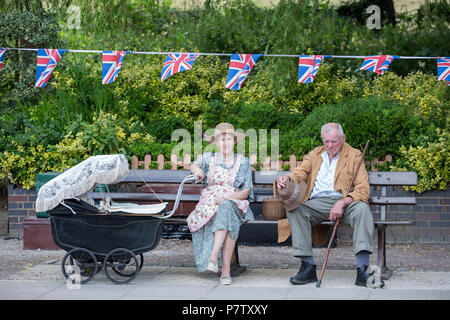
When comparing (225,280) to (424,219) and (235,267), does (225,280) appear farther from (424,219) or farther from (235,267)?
(424,219)

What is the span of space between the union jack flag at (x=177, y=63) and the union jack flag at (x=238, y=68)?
0.52 meters

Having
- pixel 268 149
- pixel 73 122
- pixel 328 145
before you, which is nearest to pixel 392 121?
pixel 268 149

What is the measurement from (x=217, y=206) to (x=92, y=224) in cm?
111

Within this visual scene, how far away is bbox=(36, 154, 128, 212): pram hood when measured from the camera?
584 cm

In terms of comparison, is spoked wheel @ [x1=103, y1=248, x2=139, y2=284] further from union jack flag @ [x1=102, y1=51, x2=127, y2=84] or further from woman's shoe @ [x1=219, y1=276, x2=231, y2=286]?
union jack flag @ [x1=102, y1=51, x2=127, y2=84]

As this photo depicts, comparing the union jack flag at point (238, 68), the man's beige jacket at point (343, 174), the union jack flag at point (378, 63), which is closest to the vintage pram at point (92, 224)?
the man's beige jacket at point (343, 174)

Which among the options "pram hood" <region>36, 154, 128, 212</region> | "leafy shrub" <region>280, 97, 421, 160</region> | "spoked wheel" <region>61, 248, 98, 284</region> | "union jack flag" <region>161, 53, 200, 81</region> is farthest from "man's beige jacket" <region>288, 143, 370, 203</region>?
"union jack flag" <region>161, 53, 200, 81</region>

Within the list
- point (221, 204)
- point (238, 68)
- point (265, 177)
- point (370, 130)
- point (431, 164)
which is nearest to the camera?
point (221, 204)

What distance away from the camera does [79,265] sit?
602 cm

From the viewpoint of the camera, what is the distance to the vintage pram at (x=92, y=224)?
589 centimetres

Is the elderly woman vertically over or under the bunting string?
under

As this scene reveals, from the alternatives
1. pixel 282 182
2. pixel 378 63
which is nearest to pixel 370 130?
pixel 378 63

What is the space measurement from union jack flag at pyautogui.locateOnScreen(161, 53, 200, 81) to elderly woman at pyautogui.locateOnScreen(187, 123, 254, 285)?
2.97m

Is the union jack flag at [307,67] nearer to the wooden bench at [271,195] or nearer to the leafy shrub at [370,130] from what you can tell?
the leafy shrub at [370,130]
